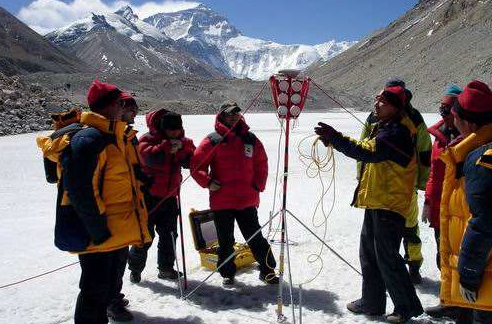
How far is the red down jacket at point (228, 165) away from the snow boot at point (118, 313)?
1.35m

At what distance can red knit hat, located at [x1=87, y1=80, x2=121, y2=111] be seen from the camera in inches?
142

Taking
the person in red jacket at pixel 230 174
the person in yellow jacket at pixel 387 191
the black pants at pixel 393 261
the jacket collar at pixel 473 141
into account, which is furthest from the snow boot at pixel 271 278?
the jacket collar at pixel 473 141

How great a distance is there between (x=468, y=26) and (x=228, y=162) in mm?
88137

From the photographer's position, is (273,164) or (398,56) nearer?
(273,164)

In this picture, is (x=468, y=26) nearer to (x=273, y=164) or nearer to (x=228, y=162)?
(x=273, y=164)

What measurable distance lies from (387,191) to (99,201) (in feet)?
7.69

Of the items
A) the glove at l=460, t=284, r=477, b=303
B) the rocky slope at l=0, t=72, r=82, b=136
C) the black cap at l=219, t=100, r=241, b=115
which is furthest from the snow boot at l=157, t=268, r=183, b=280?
the rocky slope at l=0, t=72, r=82, b=136

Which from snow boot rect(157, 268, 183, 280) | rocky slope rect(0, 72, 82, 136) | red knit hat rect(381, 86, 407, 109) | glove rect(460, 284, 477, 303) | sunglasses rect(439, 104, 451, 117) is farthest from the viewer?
rocky slope rect(0, 72, 82, 136)

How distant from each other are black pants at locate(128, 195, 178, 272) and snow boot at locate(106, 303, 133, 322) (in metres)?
0.79

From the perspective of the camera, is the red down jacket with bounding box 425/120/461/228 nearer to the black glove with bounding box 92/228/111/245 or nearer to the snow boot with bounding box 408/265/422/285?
the snow boot with bounding box 408/265/422/285

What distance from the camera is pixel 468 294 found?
115 inches

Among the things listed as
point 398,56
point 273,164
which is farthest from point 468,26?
point 273,164

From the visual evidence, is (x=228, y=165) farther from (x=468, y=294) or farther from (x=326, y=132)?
(x=468, y=294)

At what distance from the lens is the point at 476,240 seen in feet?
9.05
